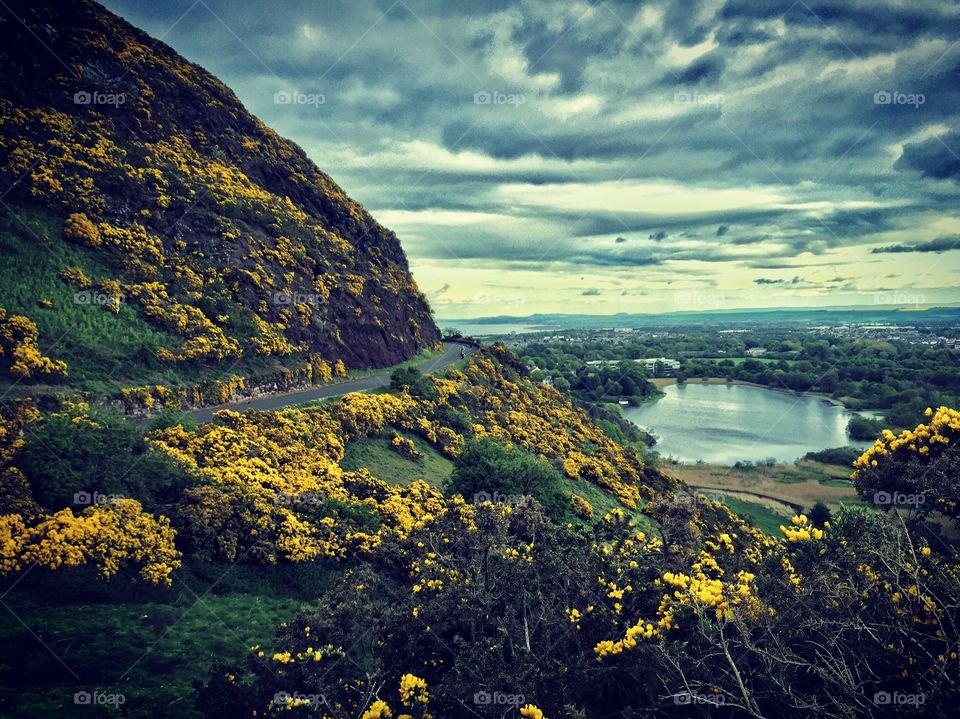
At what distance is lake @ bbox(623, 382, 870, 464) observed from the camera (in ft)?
188

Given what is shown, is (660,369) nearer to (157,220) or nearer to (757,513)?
(757,513)

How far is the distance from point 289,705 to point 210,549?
18.7 ft

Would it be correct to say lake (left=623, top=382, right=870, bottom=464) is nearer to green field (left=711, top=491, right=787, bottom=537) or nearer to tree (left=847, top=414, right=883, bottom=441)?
tree (left=847, top=414, right=883, bottom=441)

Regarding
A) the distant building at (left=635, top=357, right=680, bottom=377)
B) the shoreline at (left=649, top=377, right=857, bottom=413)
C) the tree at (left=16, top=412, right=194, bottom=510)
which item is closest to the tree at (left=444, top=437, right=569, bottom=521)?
the tree at (left=16, top=412, right=194, bottom=510)

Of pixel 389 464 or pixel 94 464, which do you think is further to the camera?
pixel 389 464

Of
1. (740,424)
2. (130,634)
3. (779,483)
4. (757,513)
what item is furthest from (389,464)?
(740,424)

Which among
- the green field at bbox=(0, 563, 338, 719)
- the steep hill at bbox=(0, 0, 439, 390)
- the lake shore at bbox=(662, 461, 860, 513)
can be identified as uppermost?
the steep hill at bbox=(0, 0, 439, 390)

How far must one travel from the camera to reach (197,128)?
35812 mm

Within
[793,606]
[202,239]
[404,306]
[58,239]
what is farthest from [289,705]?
[404,306]

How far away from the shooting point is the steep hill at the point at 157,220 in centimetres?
2297

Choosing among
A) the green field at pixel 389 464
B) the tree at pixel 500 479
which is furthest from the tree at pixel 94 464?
the tree at pixel 500 479

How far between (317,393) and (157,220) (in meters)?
11.6

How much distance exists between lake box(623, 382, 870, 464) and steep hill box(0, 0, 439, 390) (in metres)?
34.4

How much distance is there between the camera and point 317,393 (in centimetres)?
2702
